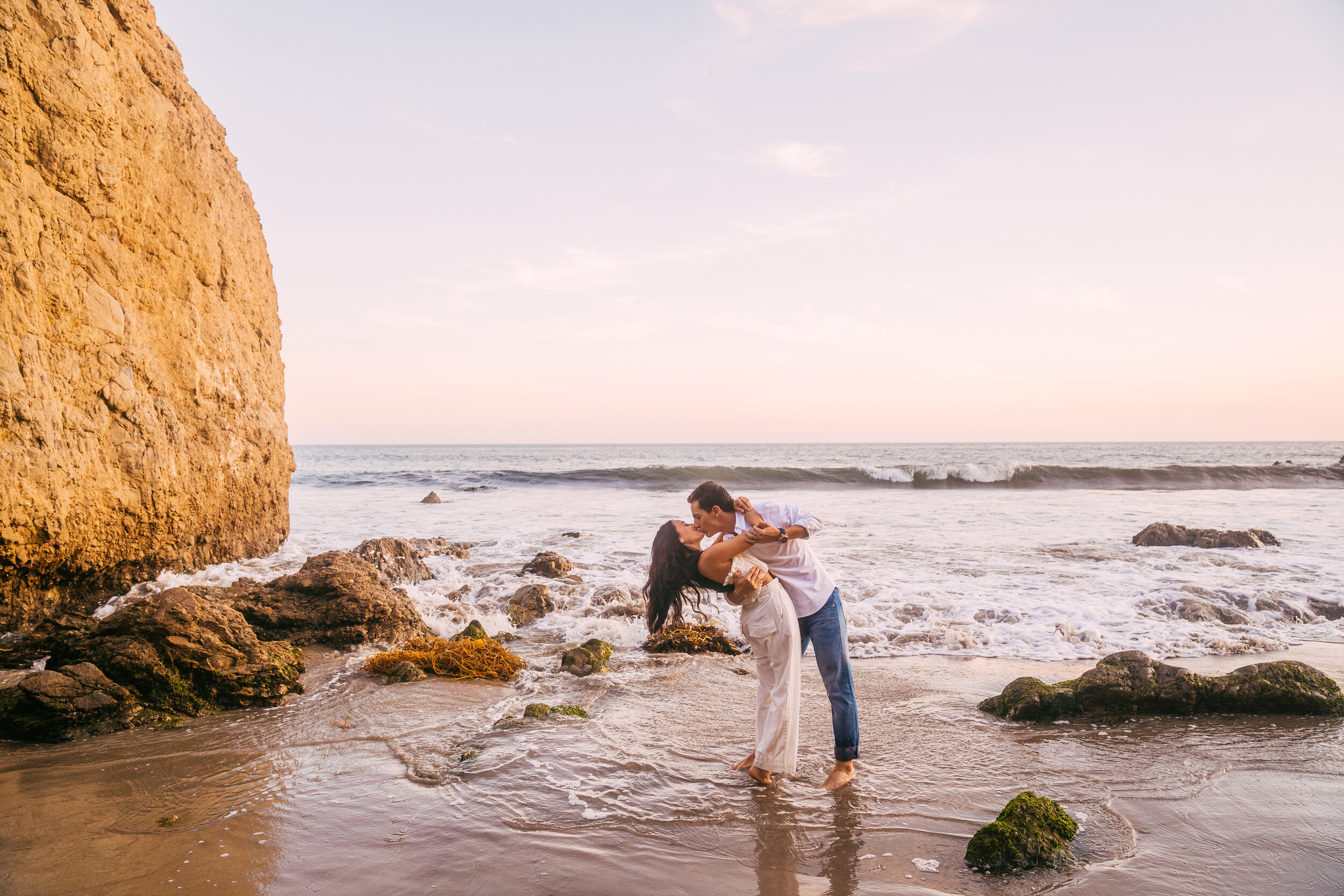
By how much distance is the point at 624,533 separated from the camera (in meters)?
14.7

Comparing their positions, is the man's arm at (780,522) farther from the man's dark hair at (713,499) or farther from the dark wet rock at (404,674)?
the dark wet rock at (404,674)

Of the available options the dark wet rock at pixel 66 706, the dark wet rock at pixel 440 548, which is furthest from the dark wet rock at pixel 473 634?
the dark wet rock at pixel 440 548

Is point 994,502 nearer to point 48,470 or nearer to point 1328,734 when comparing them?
point 1328,734

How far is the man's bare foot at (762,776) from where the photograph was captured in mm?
3836

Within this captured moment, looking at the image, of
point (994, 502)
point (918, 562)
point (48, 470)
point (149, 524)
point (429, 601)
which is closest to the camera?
point (48, 470)

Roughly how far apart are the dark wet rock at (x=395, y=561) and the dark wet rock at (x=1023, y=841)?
8167 millimetres

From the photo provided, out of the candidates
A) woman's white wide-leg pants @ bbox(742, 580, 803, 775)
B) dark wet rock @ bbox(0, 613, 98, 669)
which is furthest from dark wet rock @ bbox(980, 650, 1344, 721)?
dark wet rock @ bbox(0, 613, 98, 669)

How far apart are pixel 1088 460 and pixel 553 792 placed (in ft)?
169

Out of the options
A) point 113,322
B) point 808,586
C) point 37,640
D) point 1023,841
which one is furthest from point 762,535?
point 113,322

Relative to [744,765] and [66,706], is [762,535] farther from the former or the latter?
[66,706]

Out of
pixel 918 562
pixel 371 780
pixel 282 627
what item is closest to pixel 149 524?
pixel 282 627

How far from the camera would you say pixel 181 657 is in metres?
4.88

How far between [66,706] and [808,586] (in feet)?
15.6

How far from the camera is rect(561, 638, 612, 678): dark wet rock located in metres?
6.09
